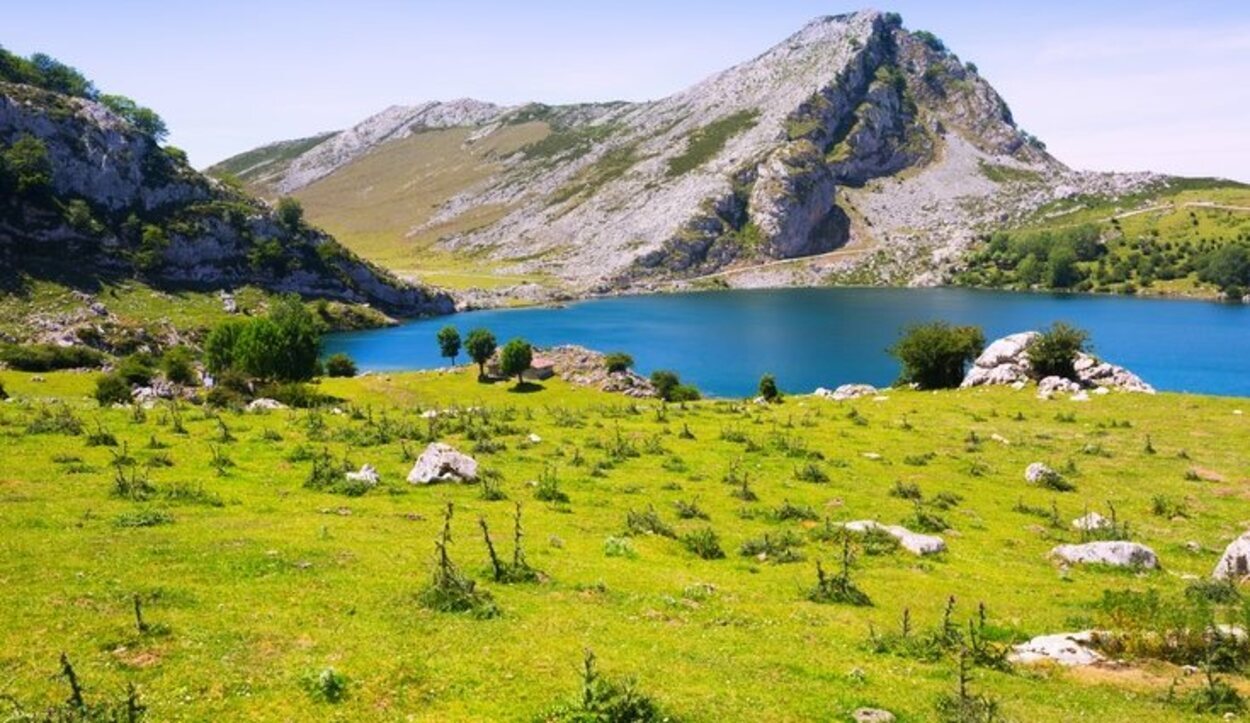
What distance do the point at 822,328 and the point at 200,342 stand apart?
136572mm

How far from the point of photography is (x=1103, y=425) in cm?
6106

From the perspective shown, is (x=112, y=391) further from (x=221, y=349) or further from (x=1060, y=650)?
(x=1060, y=650)

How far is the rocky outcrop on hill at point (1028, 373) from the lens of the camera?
254 ft

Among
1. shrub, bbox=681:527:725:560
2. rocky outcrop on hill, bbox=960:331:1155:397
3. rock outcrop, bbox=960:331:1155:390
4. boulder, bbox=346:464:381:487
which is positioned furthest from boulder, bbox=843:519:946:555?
rocky outcrop on hill, bbox=960:331:1155:397

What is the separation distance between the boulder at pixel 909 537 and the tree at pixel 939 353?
57465 mm

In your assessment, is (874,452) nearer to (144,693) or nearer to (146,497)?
(146,497)

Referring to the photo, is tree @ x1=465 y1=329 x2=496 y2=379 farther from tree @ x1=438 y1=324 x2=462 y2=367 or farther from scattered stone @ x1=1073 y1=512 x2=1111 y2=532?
scattered stone @ x1=1073 y1=512 x2=1111 y2=532

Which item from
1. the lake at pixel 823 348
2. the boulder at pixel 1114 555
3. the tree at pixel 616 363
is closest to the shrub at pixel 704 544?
the boulder at pixel 1114 555

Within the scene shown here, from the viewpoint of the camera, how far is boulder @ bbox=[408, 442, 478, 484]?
3644 centimetres

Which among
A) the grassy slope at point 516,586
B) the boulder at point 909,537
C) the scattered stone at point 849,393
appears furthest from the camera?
the scattered stone at point 849,393

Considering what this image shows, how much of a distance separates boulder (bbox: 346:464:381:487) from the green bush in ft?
299

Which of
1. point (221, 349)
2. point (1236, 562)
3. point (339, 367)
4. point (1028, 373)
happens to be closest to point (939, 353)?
point (1028, 373)

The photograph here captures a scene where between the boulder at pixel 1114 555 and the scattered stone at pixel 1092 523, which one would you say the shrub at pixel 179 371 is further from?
the boulder at pixel 1114 555

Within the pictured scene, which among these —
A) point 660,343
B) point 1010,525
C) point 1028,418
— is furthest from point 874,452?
point 660,343
